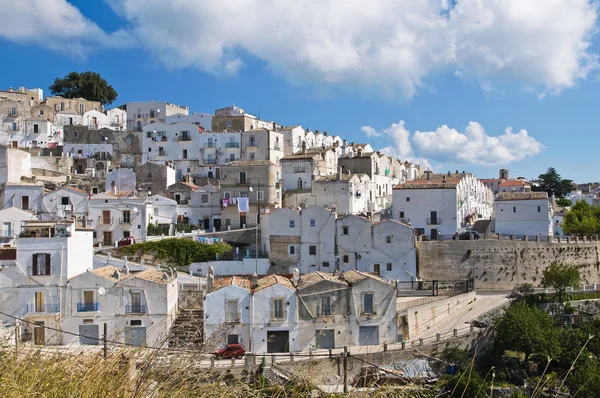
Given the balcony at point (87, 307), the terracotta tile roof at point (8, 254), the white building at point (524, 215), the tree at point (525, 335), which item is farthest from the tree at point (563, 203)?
the terracotta tile roof at point (8, 254)

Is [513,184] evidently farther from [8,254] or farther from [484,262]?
[8,254]

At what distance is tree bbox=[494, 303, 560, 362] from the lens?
91.9 ft

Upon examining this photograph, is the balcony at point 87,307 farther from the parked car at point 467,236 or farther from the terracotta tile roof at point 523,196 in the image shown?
the terracotta tile roof at point 523,196

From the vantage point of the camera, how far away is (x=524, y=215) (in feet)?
149

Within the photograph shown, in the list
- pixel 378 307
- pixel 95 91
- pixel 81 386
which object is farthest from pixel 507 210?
pixel 95 91

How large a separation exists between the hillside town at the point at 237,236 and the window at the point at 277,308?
0.07m

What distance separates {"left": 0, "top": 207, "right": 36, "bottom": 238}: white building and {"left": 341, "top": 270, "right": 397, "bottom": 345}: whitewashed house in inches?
913

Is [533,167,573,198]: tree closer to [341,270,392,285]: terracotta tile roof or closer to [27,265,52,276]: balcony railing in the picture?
[341,270,392,285]: terracotta tile roof

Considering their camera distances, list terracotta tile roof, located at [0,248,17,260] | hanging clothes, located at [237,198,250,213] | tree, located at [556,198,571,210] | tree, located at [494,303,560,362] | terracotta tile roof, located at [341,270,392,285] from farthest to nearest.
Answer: tree, located at [556,198,571,210]
hanging clothes, located at [237,198,250,213]
terracotta tile roof, located at [341,270,392,285]
terracotta tile roof, located at [0,248,17,260]
tree, located at [494,303,560,362]

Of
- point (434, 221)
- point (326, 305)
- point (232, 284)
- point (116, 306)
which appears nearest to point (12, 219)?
point (116, 306)

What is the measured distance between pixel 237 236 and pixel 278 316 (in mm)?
15486

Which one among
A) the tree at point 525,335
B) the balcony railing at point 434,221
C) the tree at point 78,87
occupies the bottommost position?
the tree at point 525,335

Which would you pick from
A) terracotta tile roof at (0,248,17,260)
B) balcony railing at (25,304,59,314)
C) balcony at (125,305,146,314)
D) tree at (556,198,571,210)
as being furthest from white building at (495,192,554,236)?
tree at (556,198,571,210)

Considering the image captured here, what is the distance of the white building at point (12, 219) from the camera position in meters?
38.4
